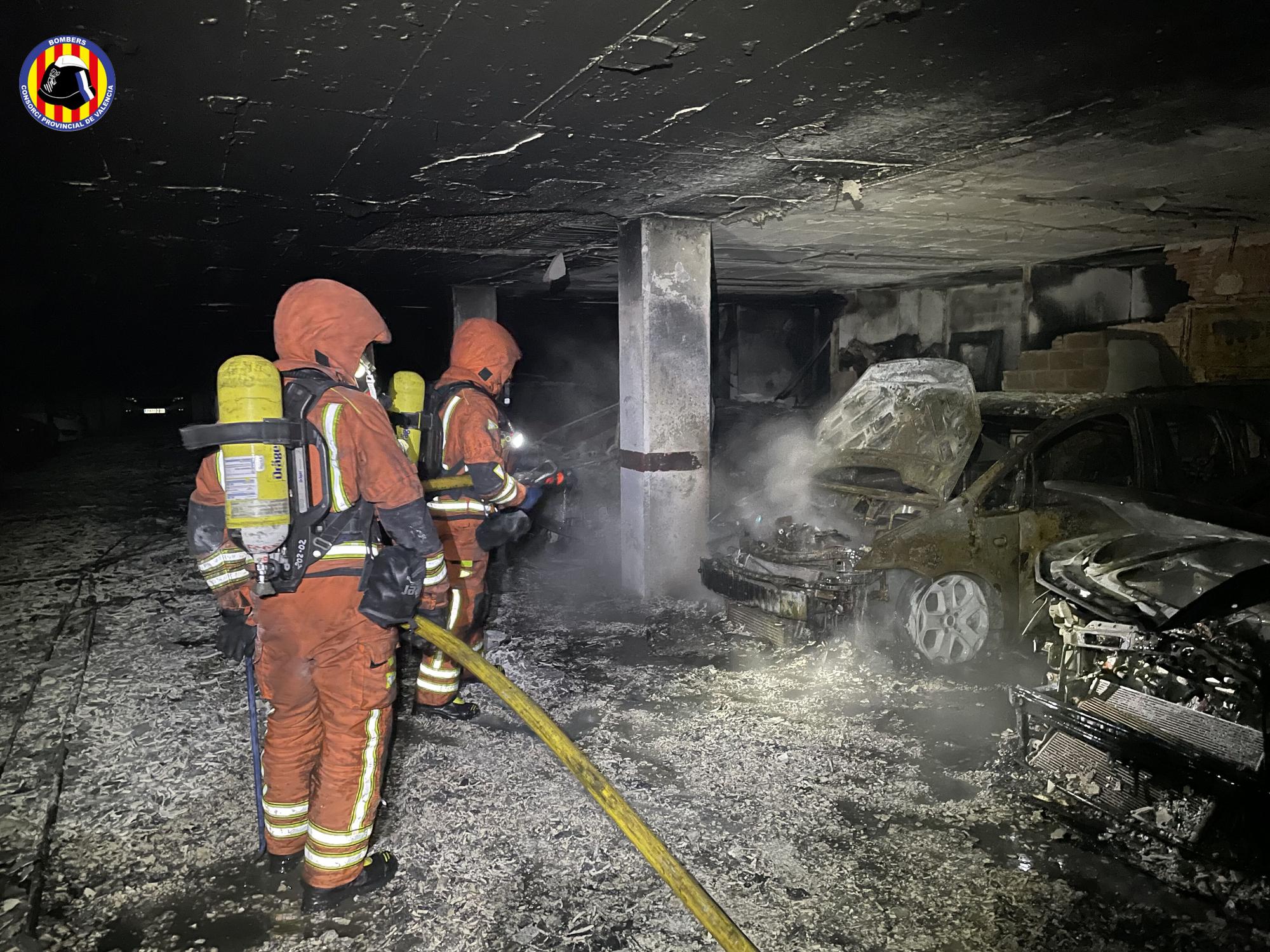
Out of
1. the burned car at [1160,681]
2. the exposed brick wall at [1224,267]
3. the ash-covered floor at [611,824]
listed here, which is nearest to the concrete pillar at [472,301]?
the ash-covered floor at [611,824]

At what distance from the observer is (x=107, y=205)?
215 inches

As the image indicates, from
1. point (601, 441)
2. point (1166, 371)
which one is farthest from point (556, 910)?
point (1166, 371)

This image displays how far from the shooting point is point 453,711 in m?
4.00

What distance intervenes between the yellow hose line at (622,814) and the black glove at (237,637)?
85 centimetres

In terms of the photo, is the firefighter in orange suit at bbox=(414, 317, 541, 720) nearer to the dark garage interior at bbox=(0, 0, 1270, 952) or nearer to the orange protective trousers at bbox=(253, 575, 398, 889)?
the dark garage interior at bbox=(0, 0, 1270, 952)

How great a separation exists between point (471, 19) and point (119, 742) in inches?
149

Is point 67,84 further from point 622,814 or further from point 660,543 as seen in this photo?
point 660,543

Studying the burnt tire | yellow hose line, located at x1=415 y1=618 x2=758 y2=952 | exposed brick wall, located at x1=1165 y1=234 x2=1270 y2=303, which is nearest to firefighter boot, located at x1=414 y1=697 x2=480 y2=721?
yellow hose line, located at x1=415 y1=618 x2=758 y2=952

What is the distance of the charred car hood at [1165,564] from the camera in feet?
9.12

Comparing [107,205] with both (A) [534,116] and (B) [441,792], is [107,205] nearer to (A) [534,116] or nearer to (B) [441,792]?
(A) [534,116]

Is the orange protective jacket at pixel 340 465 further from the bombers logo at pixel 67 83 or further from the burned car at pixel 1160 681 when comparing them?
the burned car at pixel 1160 681

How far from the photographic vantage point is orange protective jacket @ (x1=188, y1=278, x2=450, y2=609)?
2568mm

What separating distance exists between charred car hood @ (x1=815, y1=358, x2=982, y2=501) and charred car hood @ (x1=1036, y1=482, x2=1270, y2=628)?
107 cm

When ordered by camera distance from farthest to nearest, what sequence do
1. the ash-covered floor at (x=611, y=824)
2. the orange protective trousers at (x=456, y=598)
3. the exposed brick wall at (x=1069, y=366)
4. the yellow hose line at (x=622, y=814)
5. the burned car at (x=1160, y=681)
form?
the exposed brick wall at (x=1069, y=366) < the orange protective trousers at (x=456, y=598) < the burned car at (x=1160, y=681) < the ash-covered floor at (x=611, y=824) < the yellow hose line at (x=622, y=814)
